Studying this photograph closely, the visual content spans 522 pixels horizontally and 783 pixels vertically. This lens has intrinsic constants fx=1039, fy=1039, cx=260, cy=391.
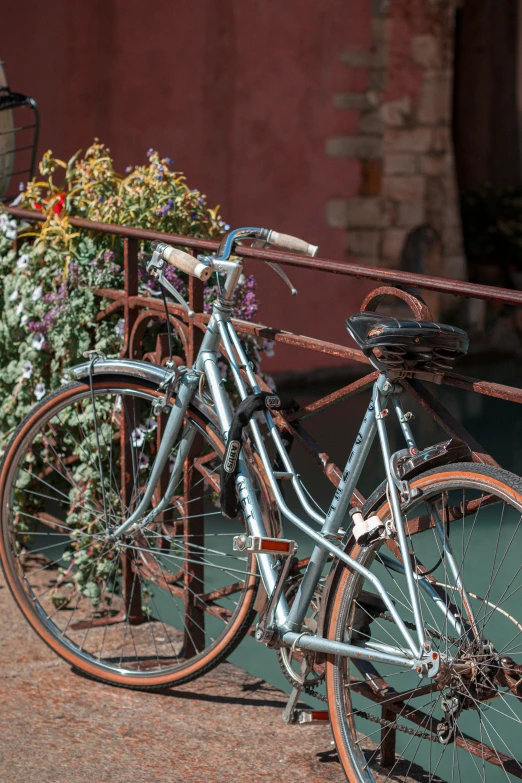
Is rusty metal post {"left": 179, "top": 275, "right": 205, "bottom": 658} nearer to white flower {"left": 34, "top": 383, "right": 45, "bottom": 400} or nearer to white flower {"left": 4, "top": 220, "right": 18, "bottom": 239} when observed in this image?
white flower {"left": 34, "top": 383, "right": 45, "bottom": 400}

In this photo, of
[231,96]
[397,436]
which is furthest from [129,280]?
[231,96]

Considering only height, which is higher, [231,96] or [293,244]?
[231,96]

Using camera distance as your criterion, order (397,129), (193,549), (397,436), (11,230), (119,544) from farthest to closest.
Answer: (397,129) → (397,436) → (11,230) → (193,549) → (119,544)

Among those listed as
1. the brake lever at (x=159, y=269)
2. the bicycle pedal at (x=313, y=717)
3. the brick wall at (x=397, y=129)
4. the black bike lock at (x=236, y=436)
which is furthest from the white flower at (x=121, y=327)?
the brick wall at (x=397, y=129)

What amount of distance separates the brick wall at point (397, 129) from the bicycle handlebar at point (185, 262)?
6337 millimetres

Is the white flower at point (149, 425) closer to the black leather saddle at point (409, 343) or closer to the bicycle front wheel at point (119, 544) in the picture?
the bicycle front wheel at point (119, 544)

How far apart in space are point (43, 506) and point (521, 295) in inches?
83.0

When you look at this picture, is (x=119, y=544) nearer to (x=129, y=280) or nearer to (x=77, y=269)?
(x=129, y=280)

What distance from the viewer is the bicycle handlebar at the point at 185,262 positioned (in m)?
2.17

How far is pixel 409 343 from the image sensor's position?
5.92 ft

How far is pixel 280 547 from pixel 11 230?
1.68 m

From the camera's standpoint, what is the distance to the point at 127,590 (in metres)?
2.96

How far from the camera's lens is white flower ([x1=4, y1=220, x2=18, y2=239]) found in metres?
3.33

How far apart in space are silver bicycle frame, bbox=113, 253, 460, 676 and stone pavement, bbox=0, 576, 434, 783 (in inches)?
14.5
